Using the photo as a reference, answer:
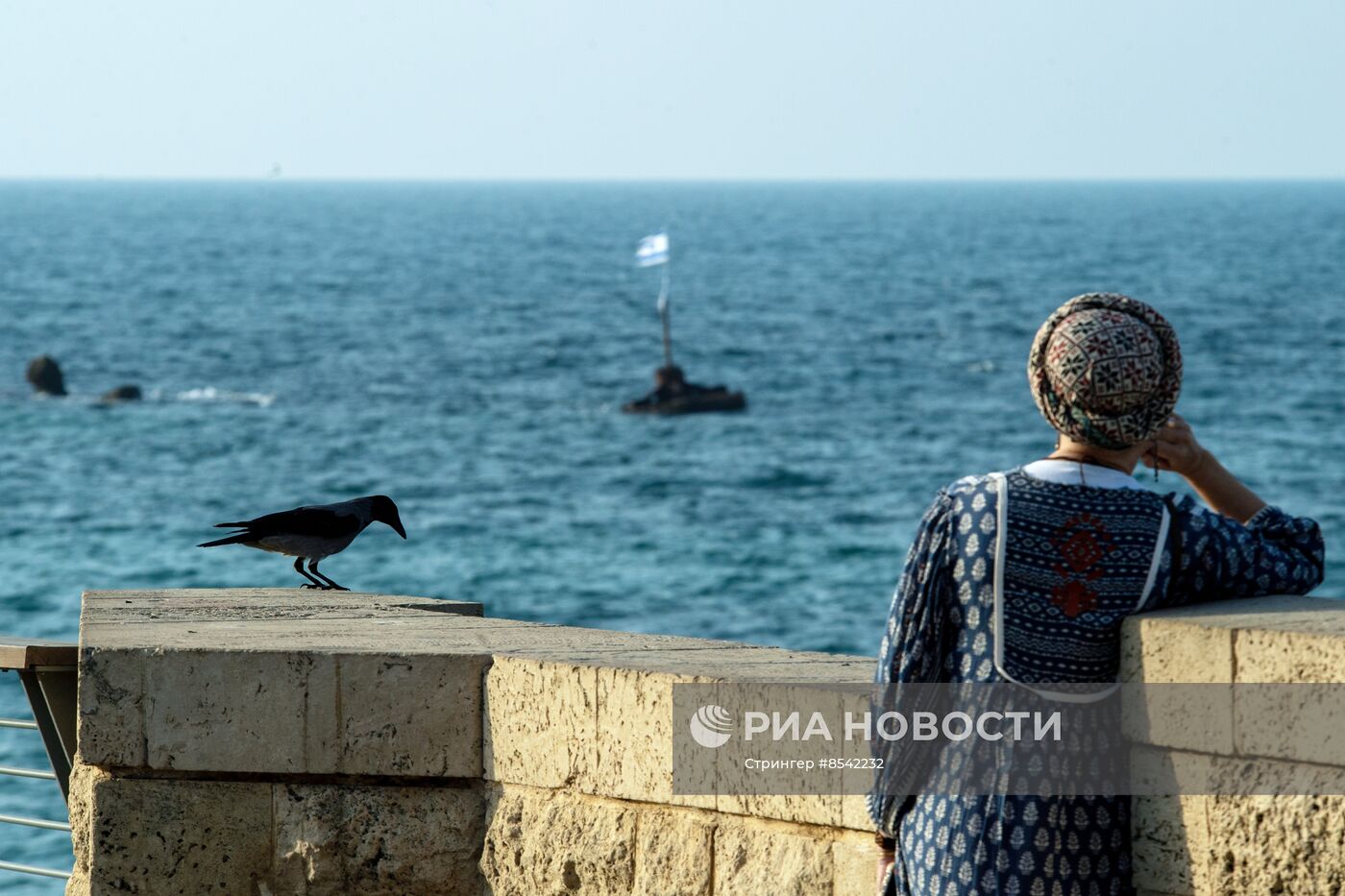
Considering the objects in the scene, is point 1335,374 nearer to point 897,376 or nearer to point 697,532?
point 897,376

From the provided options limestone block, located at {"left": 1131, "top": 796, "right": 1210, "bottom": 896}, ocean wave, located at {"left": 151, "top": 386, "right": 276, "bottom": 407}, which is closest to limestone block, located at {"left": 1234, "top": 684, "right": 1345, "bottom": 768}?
limestone block, located at {"left": 1131, "top": 796, "right": 1210, "bottom": 896}

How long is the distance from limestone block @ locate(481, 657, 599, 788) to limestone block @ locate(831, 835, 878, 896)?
2.17 feet

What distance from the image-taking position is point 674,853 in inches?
156

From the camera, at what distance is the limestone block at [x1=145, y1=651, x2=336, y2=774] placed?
424 centimetres

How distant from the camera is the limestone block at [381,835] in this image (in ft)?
14.2

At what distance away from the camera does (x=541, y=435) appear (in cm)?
4497

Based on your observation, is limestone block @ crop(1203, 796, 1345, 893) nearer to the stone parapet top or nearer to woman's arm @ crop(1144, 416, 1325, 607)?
woman's arm @ crop(1144, 416, 1325, 607)

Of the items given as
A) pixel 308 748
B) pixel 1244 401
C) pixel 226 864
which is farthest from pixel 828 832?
pixel 1244 401

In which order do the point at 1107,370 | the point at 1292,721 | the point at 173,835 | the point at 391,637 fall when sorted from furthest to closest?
the point at 391,637 → the point at 173,835 → the point at 1292,721 → the point at 1107,370

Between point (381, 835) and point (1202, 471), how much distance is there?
225cm

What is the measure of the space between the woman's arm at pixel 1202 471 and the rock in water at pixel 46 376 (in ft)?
175

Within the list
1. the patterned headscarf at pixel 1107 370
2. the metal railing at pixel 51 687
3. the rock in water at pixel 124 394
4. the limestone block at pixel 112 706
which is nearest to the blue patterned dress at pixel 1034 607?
the patterned headscarf at pixel 1107 370

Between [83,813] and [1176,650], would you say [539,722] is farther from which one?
[1176,650]

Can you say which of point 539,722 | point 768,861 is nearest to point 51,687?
point 539,722
